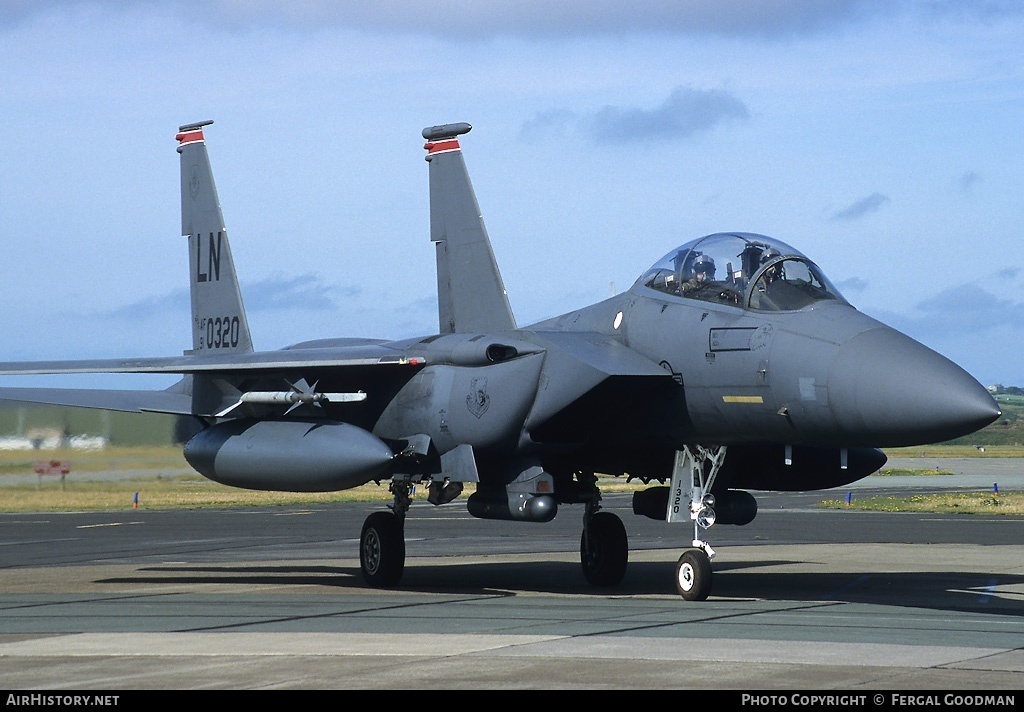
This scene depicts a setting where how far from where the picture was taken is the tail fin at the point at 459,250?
18.8 m

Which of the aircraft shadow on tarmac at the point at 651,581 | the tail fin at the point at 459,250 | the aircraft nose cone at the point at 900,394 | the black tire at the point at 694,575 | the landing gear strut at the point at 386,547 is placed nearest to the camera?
the aircraft nose cone at the point at 900,394

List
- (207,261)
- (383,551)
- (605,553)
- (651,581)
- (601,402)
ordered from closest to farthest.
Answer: (601,402)
(605,553)
(383,551)
(651,581)
(207,261)

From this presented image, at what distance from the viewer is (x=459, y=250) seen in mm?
19281

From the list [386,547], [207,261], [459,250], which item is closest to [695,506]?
[386,547]

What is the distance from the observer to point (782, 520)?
3194 cm

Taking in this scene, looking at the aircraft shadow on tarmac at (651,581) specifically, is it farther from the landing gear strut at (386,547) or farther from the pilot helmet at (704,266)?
the pilot helmet at (704,266)

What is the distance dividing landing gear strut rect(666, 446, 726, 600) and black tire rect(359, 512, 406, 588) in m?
3.87

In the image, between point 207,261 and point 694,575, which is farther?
point 207,261

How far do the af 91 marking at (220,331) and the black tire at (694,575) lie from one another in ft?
27.5

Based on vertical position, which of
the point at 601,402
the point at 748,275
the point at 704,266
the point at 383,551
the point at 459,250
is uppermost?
the point at 459,250

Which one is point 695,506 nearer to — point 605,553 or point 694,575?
point 694,575

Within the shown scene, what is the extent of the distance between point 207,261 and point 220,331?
3.74ft

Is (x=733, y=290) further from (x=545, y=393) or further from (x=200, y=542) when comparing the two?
(x=200, y=542)

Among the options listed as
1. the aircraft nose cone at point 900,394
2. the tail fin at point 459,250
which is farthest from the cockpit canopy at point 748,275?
the tail fin at point 459,250
